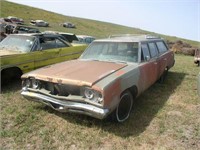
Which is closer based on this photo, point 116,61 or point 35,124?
point 35,124

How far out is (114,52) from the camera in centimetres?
541

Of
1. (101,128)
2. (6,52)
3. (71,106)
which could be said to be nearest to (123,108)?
(101,128)

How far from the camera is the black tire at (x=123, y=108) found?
4292mm

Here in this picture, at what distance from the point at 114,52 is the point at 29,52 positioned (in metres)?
2.83

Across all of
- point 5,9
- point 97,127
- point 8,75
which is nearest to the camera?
point 97,127

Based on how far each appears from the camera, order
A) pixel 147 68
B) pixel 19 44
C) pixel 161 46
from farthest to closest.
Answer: pixel 161 46, pixel 19 44, pixel 147 68

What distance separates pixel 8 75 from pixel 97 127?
3485 mm

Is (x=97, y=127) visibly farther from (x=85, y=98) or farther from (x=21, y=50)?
(x=21, y=50)

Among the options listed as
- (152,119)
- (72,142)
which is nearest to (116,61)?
(152,119)

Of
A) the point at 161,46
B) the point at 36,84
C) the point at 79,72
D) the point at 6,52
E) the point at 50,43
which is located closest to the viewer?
the point at 79,72

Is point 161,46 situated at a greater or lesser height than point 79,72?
greater

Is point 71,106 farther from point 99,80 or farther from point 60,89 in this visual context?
point 99,80

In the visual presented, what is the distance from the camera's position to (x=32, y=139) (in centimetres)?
383

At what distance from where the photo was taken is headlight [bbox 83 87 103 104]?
12.5 feet
